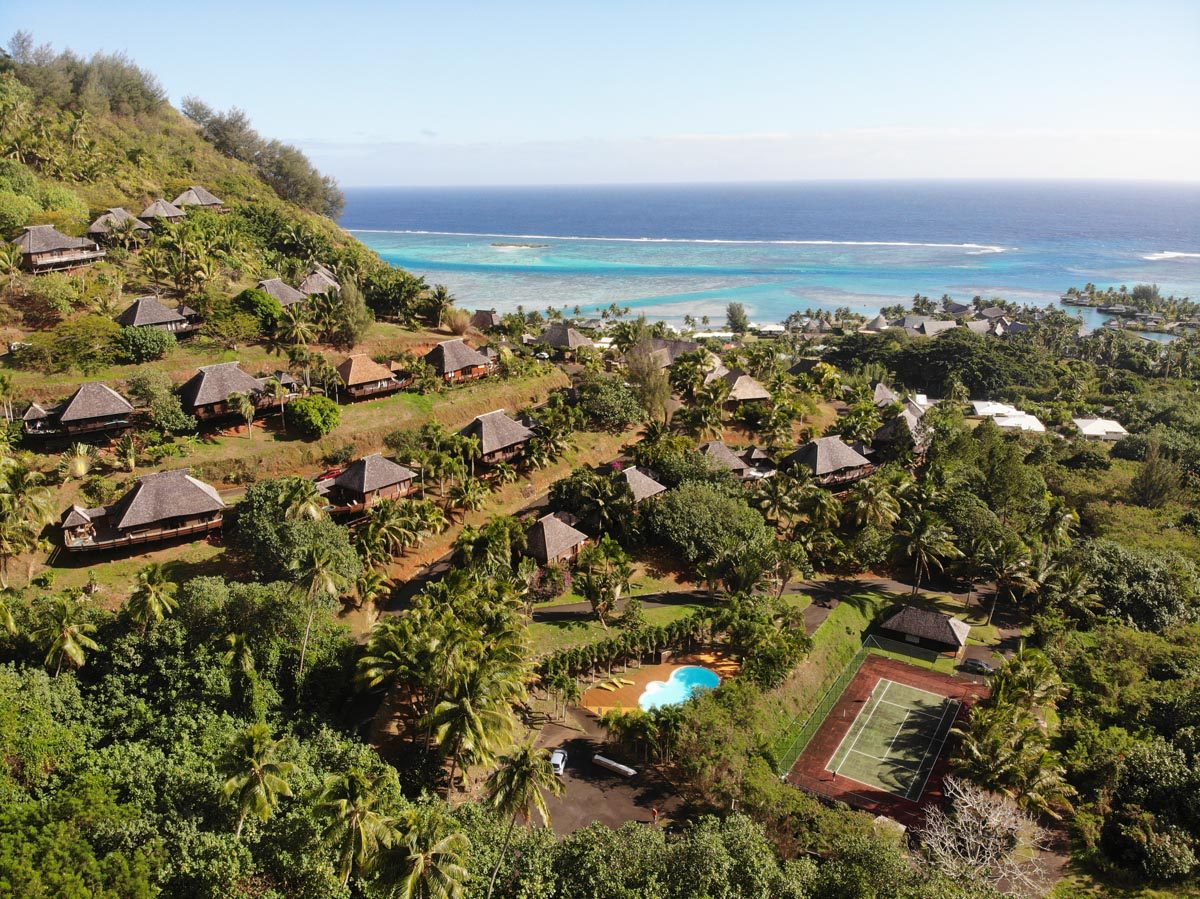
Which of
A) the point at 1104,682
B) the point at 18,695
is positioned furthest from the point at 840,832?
the point at 18,695

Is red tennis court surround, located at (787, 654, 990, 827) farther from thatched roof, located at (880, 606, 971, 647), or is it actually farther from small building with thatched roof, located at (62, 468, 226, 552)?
small building with thatched roof, located at (62, 468, 226, 552)

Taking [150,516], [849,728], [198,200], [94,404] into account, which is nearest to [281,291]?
[94,404]

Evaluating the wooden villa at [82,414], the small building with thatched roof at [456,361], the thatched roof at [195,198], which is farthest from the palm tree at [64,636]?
the thatched roof at [195,198]

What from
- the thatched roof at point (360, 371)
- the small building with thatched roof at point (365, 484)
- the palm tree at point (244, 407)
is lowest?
the small building with thatched roof at point (365, 484)

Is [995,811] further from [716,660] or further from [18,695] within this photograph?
[18,695]

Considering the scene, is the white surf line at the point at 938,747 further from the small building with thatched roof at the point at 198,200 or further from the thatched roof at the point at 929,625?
the small building with thatched roof at the point at 198,200

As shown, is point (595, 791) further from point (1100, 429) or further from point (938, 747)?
point (1100, 429)
